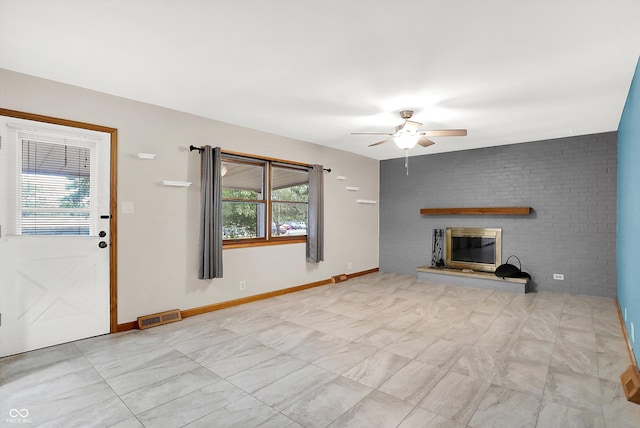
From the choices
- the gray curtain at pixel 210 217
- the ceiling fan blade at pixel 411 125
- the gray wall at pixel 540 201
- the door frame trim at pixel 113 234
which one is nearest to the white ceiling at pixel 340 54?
the ceiling fan blade at pixel 411 125

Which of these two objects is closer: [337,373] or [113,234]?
[337,373]

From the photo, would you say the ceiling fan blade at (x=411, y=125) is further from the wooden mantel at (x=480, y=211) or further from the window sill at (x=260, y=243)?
the wooden mantel at (x=480, y=211)

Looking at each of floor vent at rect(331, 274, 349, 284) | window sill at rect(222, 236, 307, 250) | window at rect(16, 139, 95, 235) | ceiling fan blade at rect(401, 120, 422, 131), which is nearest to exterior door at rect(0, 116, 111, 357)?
window at rect(16, 139, 95, 235)

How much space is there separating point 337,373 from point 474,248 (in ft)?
14.9

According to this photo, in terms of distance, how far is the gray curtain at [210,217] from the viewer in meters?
4.20

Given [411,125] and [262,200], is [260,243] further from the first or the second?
[411,125]

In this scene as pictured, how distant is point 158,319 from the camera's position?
12.6 ft

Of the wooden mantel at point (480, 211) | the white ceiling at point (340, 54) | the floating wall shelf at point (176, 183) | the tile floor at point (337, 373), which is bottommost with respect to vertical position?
the tile floor at point (337, 373)

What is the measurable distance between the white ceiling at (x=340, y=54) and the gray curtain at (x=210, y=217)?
0.62m

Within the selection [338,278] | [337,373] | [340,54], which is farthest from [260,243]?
[340,54]

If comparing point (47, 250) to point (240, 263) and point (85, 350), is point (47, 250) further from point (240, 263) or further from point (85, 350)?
point (240, 263)

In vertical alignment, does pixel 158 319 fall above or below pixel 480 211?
below

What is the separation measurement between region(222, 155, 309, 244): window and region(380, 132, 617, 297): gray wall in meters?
2.61

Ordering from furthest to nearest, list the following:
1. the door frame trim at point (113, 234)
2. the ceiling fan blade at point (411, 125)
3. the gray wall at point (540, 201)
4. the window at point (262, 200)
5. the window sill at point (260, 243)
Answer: the gray wall at point (540, 201)
the window at point (262, 200)
the window sill at point (260, 243)
the ceiling fan blade at point (411, 125)
the door frame trim at point (113, 234)
